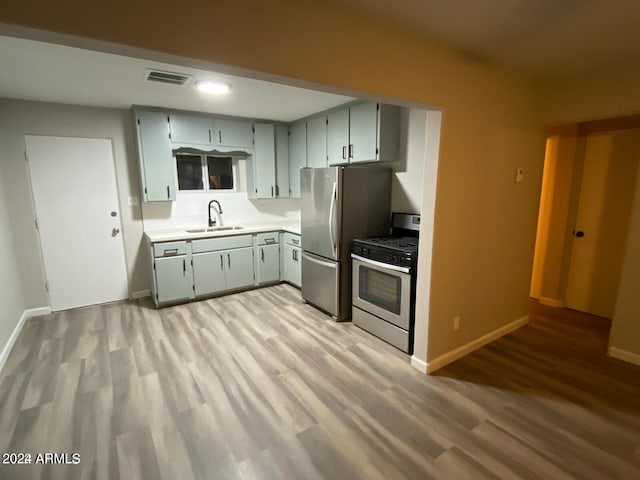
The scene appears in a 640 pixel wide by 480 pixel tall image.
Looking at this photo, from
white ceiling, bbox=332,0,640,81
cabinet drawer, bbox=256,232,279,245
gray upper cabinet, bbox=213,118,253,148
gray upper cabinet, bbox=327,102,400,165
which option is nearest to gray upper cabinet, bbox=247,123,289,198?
gray upper cabinet, bbox=213,118,253,148

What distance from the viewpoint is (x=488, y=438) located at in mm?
1860

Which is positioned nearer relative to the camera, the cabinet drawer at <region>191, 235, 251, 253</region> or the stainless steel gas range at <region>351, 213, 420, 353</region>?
the stainless steel gas range at <region>351, 213, 420, 353</region>

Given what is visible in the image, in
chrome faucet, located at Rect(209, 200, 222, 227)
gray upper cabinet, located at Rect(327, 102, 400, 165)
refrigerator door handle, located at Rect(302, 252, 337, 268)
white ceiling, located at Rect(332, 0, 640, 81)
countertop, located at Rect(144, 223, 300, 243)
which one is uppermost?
white ceiling, located at Rect(332, 0, 640, 81)

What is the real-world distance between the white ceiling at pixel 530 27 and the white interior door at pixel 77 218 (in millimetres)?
3626

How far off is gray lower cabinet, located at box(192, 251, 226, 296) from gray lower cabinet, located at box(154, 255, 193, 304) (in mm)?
84

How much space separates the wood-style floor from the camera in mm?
1701

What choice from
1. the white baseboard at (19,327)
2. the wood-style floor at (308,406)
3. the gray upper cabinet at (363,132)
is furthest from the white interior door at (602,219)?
the white baseboard at (19,327)

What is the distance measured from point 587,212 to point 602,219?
156 millimetres

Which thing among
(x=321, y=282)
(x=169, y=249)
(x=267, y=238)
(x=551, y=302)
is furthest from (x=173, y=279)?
(x=551, y=302)

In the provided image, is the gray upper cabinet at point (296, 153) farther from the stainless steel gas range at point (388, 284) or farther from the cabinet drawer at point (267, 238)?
the stainless steel gas range at point (388, 284)

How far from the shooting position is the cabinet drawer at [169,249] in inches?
146

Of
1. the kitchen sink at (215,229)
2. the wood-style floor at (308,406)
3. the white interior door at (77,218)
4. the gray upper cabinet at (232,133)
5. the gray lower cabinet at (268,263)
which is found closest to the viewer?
Result: the wood-style floor at (308,406)

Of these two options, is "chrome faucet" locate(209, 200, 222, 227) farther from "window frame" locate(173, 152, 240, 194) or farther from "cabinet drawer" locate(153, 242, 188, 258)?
"cabinet drawer" locate(153, 242, 188, 258)

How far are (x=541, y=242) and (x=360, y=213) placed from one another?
→ 2510 mm
